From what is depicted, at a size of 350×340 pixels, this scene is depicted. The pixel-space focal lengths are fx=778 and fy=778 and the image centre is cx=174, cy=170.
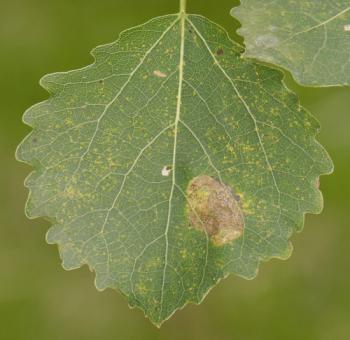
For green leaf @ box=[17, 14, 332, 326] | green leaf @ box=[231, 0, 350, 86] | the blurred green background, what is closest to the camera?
green leaf @ box=[231, 0, 350, 86]

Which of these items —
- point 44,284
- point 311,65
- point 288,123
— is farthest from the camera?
point 44,284

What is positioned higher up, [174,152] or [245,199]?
[174,152]

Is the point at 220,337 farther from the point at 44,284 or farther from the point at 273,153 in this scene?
the point at 273,153

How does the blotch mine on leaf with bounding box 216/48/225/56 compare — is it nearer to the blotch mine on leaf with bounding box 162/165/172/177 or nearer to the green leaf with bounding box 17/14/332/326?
the green leaf with bounding box 17/14/332/326

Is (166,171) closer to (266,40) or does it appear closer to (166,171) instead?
(166,171)

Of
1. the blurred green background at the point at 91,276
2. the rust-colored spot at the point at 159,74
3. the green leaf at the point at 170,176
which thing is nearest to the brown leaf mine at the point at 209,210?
the green leaf at the point at 170,176

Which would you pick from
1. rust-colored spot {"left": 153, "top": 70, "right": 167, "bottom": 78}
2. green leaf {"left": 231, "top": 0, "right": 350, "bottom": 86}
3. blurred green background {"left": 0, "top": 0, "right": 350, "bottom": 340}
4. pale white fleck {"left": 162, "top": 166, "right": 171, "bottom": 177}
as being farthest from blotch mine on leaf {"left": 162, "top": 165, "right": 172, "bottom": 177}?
blurred green background {"left": 0, "top": 0, "right": 350, "bottom": 340}

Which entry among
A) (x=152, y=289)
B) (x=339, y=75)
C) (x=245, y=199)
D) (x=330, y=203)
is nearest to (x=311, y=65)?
(x=339, y=75)

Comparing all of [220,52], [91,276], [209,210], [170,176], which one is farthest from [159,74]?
[91,276]

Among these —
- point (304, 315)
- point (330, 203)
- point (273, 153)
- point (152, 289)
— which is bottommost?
point (304, 315)
